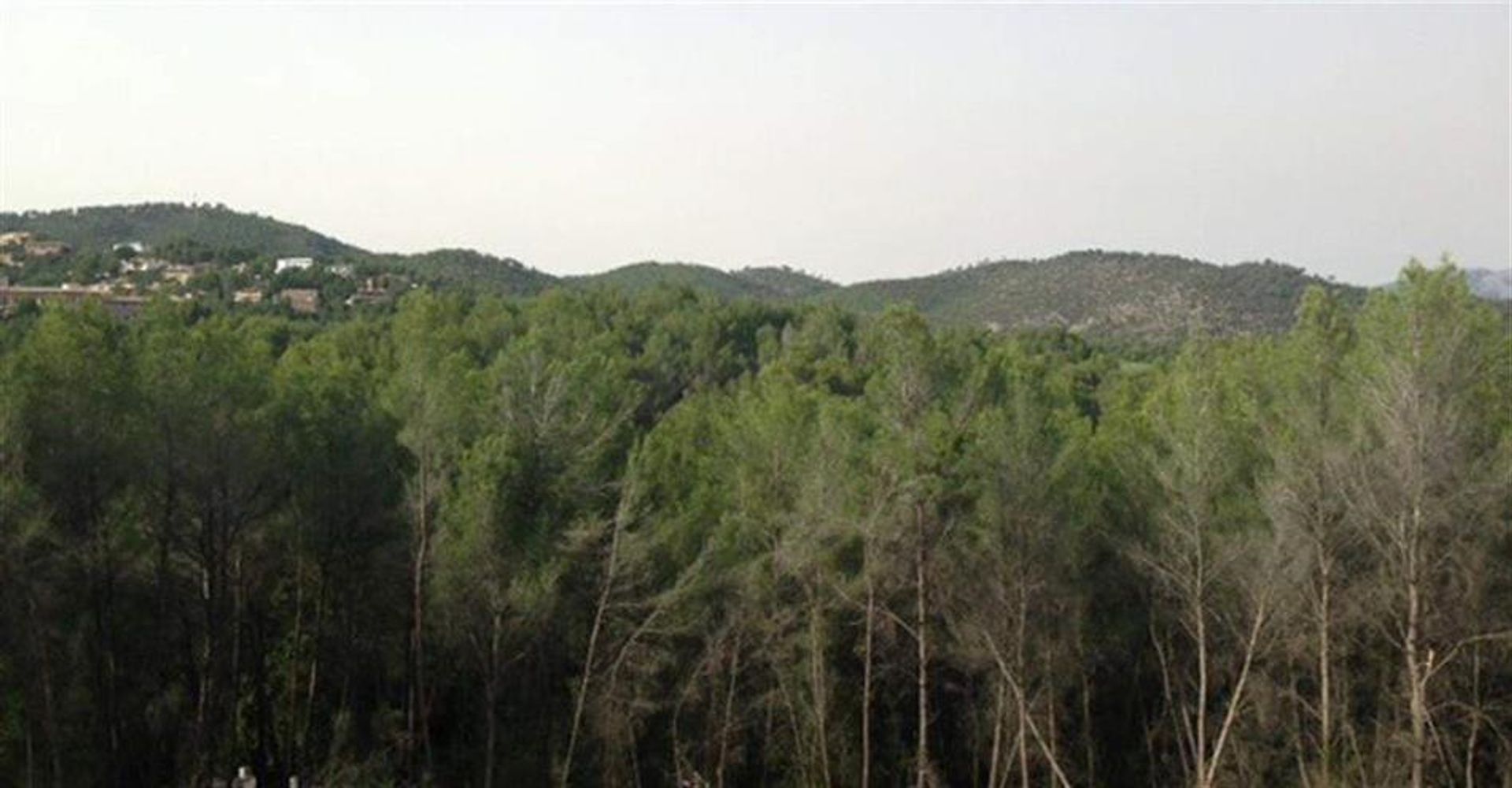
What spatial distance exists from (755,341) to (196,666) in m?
35.8

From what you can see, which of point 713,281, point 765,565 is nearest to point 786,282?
point 713,281

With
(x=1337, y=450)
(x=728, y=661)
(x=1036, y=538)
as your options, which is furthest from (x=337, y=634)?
(x=1337, y=450)

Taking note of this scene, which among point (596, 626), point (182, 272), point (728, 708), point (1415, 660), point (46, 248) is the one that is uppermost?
point (46, 248)

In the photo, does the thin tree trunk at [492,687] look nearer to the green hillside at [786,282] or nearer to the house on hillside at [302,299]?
the house on hillside at [302,299]

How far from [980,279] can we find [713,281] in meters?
26.5

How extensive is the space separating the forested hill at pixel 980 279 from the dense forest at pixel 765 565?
6690 cm

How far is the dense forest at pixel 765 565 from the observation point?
1819 centimetres

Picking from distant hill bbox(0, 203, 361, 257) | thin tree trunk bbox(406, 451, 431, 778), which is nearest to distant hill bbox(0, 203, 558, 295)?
distant hill bbox(0, 203, 361, 257)

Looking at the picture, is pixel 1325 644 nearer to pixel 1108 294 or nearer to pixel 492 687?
pixel 492 687

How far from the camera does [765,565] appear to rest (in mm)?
21266

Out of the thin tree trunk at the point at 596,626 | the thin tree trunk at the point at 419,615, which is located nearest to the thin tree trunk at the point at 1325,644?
the thin tree trunk at the point at 596,626

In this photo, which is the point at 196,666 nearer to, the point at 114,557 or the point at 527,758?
the point at 114,557

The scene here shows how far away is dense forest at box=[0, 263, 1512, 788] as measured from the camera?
59.7ft

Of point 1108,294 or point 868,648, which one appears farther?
point 1108,294
